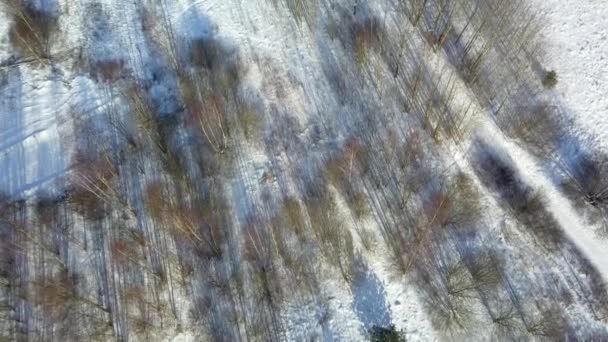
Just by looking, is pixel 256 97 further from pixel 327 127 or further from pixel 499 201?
pixel 499 201

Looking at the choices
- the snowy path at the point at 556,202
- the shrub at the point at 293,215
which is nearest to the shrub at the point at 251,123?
the shrub at the point at 293,215

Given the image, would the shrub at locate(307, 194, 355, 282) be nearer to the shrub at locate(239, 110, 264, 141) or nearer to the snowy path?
the shrub at locate(239, 110, 264, 141)

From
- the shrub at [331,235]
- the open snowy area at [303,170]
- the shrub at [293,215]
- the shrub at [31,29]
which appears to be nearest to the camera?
the open snowy area at [303,170]

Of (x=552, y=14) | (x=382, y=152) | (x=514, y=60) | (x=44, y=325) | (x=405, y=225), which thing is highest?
(x=552, y=14)

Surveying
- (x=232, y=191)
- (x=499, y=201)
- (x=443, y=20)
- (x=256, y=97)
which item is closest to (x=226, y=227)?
(x=232, y=191)

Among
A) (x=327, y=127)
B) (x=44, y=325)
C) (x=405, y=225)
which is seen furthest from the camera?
(x=327, y=127)

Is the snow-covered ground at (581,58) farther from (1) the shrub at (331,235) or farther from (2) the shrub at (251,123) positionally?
(2) the shrub at (251,123)
